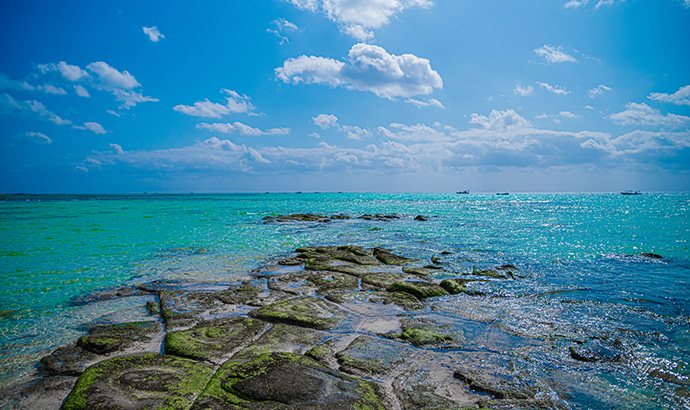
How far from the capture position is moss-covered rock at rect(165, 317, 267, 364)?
22.4 feet

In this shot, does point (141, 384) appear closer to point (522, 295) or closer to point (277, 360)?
point (277, 360)

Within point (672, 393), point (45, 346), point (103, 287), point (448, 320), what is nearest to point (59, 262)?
point (103, 287)

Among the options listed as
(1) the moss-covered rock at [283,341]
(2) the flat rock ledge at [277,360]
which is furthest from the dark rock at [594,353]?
(1) the moss-covered rock at [283,341]

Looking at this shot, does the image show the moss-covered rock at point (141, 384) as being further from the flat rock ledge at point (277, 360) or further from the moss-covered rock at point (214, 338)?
the moss-covered rock at point (214, 338)

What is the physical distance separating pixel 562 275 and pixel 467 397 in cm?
1317

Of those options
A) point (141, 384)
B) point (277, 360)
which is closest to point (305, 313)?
point (277, 360)

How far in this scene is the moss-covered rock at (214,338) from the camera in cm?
684

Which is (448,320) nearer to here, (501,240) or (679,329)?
(679,329)

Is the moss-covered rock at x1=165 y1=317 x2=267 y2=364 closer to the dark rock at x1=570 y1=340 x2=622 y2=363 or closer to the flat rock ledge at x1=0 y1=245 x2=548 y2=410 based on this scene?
the flat rock ledge at x1=0 y1=245 x2=548 y2=410

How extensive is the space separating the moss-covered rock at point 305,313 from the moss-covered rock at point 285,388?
2.79 meters

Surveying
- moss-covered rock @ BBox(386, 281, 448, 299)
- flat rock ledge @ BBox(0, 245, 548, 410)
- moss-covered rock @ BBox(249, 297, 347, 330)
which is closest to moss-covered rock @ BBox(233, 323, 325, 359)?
flat rock ledge @ BBox(0, 245, 548, 410)

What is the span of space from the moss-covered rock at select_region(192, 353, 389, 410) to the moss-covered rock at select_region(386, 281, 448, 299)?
21.5 ft

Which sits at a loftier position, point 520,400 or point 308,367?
point 308,367

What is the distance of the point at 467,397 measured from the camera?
5.71m
